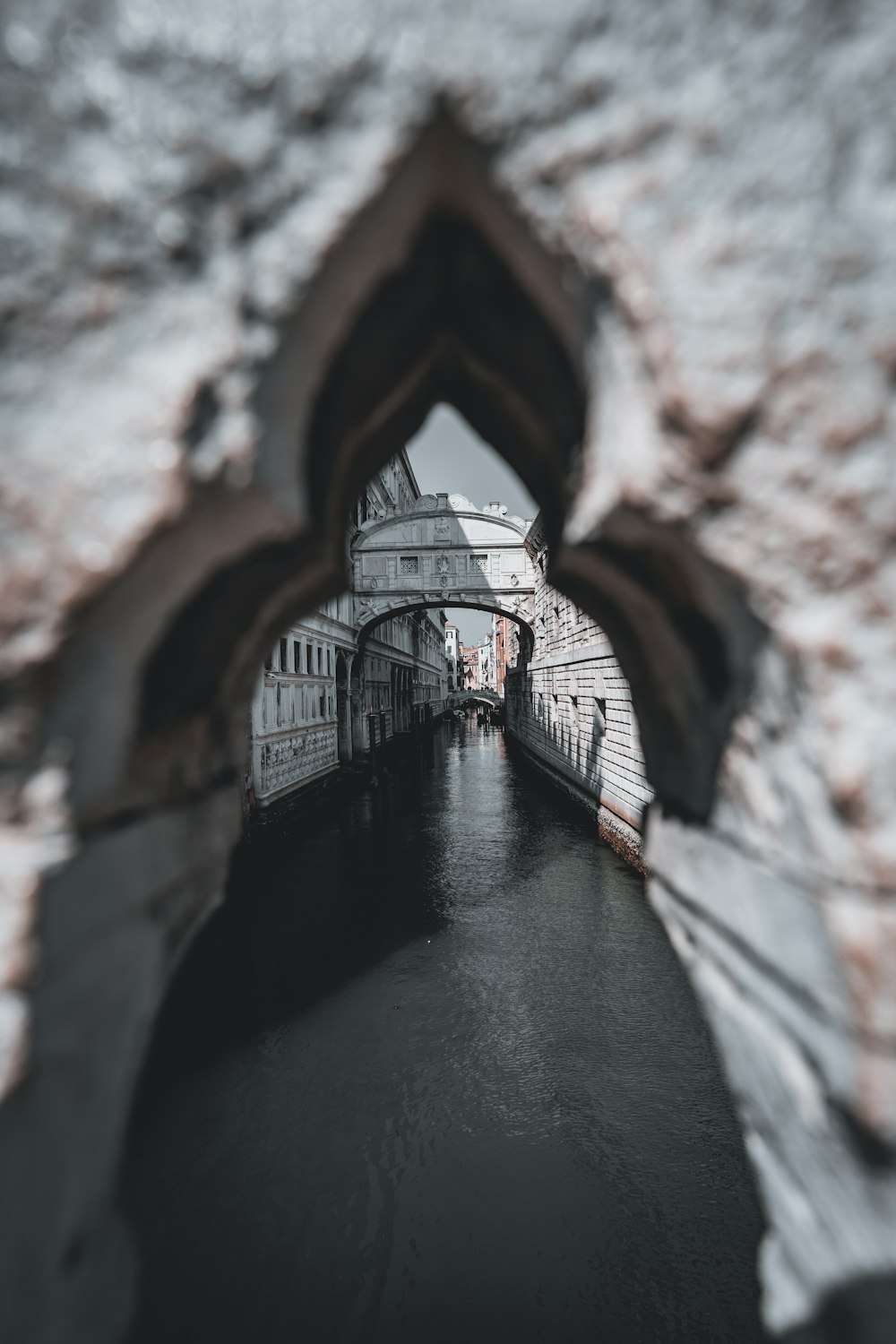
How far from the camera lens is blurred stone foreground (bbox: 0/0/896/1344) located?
895mm

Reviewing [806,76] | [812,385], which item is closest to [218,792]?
[812,385]

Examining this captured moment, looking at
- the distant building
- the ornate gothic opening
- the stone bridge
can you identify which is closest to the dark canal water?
the ornate gothic opening

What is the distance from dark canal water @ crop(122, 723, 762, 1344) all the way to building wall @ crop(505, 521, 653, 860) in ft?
7.55

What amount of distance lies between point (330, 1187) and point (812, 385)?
4376 millimetres

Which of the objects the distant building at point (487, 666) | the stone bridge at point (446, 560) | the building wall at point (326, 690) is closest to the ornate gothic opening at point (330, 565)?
the building wall at point (326, 690)

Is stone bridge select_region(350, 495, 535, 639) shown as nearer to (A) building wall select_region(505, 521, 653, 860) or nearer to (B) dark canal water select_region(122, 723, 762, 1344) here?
(A) building wall select_region(505, 521, 653, 860)

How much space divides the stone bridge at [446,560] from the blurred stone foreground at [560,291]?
16.6 metres

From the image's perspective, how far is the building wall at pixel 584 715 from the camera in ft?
31.7

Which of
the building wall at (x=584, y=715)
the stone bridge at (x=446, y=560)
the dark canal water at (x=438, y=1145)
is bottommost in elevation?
the dark canal water at (x=438, y=1145)

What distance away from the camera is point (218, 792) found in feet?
5.30

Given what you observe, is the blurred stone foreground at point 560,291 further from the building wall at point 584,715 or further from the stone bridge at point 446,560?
the stone bridge at point 446,560

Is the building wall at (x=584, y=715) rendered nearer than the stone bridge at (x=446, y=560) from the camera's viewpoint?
Yes

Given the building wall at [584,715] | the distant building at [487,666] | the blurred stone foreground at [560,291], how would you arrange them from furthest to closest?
the distant building at [487,666] < the building wall at [584,715] < the blurred stone foreground at [560,291]

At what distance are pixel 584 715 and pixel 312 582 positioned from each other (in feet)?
39.3
